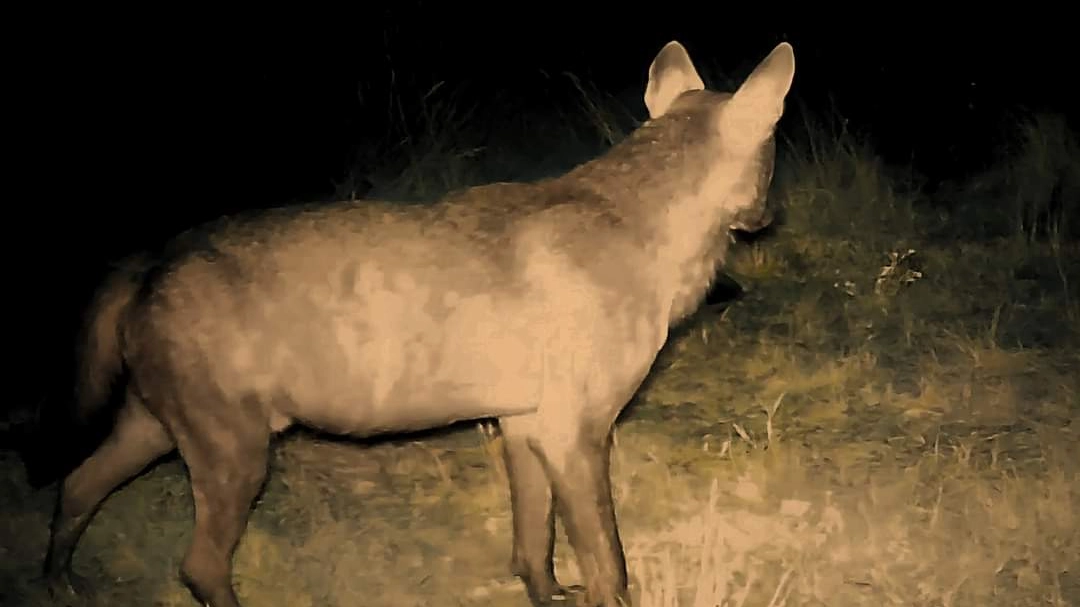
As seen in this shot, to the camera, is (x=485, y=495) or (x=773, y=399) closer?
(x=485, y=495)

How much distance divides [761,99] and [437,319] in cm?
124

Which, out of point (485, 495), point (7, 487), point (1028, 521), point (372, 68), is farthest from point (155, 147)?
point (1028, 521)

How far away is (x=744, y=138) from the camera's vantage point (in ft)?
14.3

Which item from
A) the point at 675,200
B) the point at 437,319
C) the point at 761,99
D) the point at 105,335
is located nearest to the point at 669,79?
the point at 761,99

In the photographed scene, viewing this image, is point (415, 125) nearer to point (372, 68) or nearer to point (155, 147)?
point (372, 68)

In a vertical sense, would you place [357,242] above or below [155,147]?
above

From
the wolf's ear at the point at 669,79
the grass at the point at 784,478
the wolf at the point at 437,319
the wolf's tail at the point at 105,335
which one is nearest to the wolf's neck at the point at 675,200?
the wolf at the point at 437,319

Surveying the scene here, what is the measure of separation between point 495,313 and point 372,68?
6625 mm

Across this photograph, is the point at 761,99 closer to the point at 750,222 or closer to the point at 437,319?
the point at 750,222

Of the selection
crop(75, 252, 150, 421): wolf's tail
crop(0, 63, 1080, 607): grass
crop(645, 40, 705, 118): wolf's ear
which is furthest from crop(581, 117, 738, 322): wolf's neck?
crop(75, 252, 150, 421): wolf's tail

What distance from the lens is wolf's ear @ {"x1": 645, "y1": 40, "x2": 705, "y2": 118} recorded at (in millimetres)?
4820

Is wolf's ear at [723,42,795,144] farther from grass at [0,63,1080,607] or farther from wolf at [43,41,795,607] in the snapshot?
grass at [0,63,1080,607]

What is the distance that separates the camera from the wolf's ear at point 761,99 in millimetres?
4316

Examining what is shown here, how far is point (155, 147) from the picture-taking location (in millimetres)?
9500
